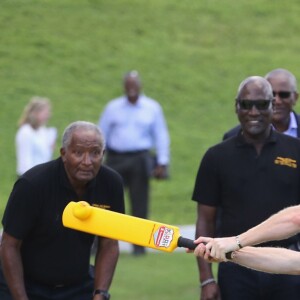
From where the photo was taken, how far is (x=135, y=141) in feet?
47.9

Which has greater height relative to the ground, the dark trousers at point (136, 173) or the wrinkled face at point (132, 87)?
the wrinkled face at point (132, 87)

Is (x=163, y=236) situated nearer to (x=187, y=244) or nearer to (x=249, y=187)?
(x=187, y=244)

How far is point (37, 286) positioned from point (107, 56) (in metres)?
14.3

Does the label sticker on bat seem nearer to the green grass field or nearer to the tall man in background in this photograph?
the tall man in background

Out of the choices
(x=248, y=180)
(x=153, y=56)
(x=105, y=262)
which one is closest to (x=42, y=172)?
(x=105, y=262)

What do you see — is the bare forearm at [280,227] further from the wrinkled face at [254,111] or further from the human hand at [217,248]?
the wrinkled face at [254,111]

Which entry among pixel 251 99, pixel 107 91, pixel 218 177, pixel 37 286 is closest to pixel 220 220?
pixel 218 177

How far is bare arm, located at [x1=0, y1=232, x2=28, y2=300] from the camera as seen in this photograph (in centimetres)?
746

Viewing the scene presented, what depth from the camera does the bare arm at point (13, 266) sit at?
7.46 meters

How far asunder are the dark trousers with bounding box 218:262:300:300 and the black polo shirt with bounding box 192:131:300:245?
0.25m

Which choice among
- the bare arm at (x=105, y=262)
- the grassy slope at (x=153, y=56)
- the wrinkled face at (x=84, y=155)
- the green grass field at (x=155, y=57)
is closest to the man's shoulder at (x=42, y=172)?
the wrinkled face at (x=84, y=155)

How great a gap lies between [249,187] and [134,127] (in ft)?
21.3

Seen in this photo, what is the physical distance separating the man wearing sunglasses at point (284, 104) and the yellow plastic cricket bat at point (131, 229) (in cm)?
305

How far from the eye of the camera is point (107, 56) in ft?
71.8
